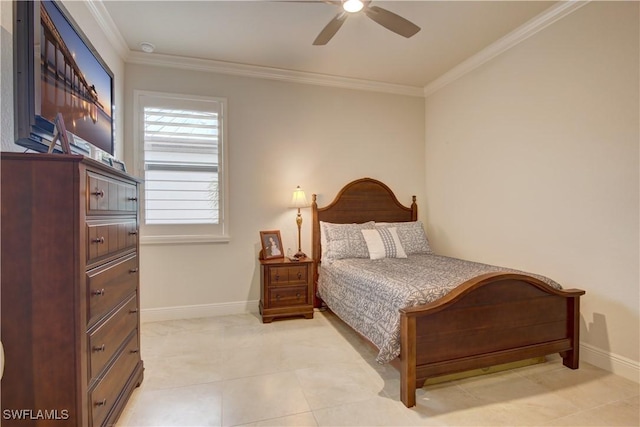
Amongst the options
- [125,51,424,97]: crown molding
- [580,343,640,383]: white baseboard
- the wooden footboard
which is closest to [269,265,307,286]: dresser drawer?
the wooden footboard

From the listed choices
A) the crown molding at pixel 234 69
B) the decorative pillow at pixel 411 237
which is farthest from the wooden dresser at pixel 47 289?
the decorative pillow at pixel 411 237

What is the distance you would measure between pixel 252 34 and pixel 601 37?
279cm

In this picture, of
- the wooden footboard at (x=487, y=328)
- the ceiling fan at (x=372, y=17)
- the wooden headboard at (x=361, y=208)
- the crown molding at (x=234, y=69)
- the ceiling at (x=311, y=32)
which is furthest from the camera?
the wooden headboard at (x=361, y=208)

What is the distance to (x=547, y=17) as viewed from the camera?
260 centimetres

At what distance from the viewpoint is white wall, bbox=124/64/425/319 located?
3.33m

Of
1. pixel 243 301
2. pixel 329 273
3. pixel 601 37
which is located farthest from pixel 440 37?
pixel 243 301

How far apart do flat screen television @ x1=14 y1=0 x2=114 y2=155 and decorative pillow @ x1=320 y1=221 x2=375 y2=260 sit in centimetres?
222

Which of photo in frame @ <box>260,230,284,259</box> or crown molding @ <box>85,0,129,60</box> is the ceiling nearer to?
crown molding @ <box>85,0,129,60</box>

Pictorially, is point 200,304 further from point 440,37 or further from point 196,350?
point 440,37

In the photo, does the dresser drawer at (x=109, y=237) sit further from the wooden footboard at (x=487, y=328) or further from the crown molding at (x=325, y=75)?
the crown molding at (x=325, y=75)

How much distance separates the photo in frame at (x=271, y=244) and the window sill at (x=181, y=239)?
0.40 metres

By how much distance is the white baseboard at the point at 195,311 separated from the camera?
3.27 m

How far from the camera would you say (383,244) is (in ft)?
11.0

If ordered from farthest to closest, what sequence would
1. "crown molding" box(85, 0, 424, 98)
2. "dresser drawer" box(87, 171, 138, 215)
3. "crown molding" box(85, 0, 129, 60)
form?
"crown molding" box(85, 0, 424, 98)
"crown molding" box(85, 0, 129, 60)
"dresser drawer" box(87, 171, 138, 215)
